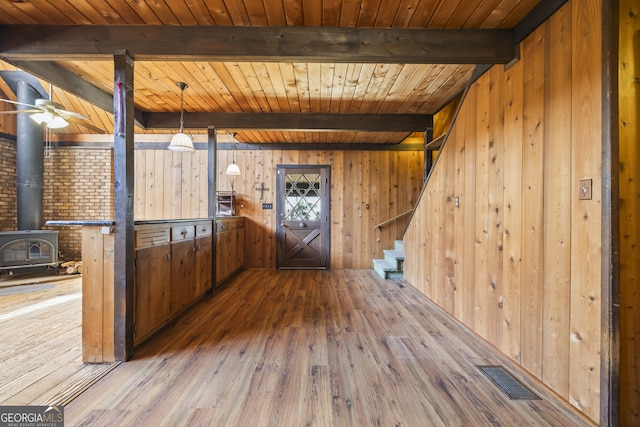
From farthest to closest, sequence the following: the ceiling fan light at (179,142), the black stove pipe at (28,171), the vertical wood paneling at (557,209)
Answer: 1. the black stove pipe at (28,171)
2. the ceiling fan light at (179,142)
3. the vertical wood paneling at (557,209)

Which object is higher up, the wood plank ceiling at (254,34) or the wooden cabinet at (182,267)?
the wood plank ceiling at (254,34)

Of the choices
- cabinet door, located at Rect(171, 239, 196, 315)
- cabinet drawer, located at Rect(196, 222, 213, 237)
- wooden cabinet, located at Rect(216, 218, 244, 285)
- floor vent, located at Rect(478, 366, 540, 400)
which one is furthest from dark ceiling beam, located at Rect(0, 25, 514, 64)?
wooden cabinet, located at Rect(216, 218, 244, 285)

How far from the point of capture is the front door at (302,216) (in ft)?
18.7

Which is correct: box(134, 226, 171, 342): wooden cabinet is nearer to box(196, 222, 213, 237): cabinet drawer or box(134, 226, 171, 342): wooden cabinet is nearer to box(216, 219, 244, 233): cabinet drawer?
box(196, 222, 213, 237): cabinet drawer

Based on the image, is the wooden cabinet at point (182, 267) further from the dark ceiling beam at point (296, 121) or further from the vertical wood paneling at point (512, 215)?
the vertical wood paneling at point (512, 215)

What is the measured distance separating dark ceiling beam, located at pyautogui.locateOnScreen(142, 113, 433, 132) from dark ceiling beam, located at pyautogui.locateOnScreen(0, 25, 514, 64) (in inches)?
74.0

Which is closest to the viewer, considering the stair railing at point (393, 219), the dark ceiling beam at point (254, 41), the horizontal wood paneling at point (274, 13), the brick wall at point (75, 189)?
the horizontal wood paneling at point (274, 13)

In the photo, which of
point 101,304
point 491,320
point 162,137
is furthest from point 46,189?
point 491,320

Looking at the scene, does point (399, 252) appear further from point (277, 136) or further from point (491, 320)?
point (277, 136)

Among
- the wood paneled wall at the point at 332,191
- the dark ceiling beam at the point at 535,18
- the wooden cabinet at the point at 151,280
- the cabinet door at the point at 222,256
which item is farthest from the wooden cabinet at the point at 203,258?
the dark ceiling beam at the point at 535,18

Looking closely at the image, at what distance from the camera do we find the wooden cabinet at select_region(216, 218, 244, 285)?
4227 mm

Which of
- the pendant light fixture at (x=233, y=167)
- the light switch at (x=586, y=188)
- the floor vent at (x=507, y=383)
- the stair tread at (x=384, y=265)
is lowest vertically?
the floor vent at (x=507, y=383)

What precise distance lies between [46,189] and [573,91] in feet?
26.2

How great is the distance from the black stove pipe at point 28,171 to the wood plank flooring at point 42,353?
179 centimetres
